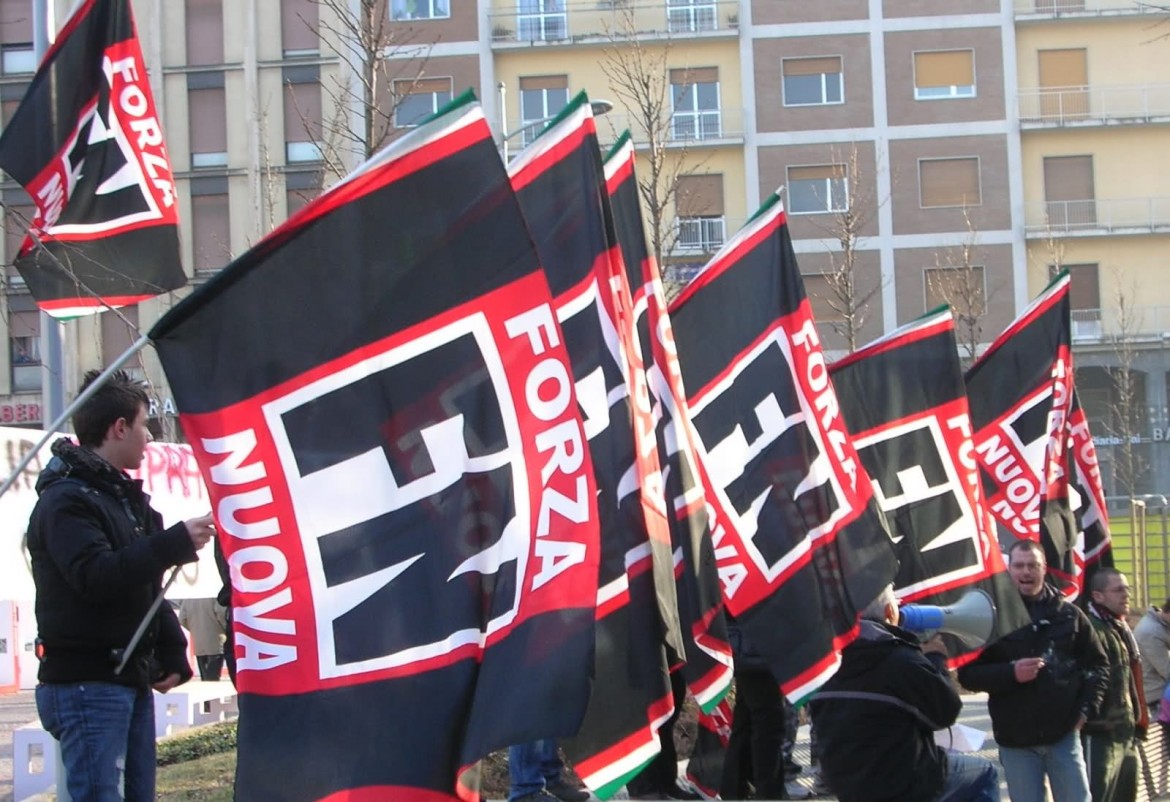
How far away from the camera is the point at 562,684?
13.2 ft

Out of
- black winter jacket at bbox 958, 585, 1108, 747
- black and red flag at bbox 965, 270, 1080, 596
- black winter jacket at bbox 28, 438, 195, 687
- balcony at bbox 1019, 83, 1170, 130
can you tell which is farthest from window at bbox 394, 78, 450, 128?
black winter jacket at bbox 28, 438, 195, 687

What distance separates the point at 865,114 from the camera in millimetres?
41281

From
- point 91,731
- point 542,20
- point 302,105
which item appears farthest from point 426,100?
point 91,731

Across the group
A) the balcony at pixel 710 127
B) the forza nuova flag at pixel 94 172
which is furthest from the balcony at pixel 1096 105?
the forza nuova flag at pixel 94 172

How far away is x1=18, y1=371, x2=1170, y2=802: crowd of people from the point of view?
488 cm

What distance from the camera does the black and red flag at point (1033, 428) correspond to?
35.0 feet

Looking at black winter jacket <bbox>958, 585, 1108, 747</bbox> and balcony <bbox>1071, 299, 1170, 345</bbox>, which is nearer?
black winter jacket <bbox>958, 585, 1108, 747</bbox>

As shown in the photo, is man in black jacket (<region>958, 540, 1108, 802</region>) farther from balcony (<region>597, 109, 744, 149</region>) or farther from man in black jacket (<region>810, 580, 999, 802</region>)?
balcony (<region>597, 109, 744, 149</region>)

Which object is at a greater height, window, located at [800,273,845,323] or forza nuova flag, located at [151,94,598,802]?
window, located at [800,273,845,323]

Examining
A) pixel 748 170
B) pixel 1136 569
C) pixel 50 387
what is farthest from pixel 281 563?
pixel 748 170

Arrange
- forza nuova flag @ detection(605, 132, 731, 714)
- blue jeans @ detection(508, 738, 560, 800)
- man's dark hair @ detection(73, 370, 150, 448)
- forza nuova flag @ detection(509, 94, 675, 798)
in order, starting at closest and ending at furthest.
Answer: man's dark hair @ detection(73, 370, 150, 448) → forza nuova flag @ detection(509, 94, 675, 798) → forza nuova flag @ detection(605, 132, 731, 714) → blue jeans @ detection(508, 738, 560, 800)

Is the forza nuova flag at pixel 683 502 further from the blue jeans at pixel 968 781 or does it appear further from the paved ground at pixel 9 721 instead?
the paved ground at pixel 9 721

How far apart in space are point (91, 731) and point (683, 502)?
2.77 meters

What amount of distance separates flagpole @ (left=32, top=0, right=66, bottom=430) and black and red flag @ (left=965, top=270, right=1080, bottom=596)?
607 centimetres
